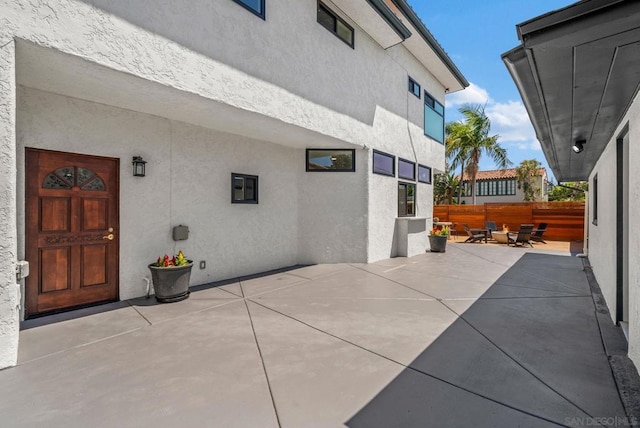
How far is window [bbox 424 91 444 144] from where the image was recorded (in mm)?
13344

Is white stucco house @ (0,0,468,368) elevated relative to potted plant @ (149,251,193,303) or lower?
elevated

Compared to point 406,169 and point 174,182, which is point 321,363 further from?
point 406,169

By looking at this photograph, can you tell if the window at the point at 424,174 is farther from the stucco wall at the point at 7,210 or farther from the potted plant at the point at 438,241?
the stucco wall at the point at 7,210

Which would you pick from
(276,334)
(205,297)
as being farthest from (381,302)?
(205,297)

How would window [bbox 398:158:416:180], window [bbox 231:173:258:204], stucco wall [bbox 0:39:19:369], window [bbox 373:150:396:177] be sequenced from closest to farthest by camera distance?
stucco wall [bbox 0:39:19:369] < window [bbox 231:173:258:204] < window [bbox 373:150:396:177] < window [bbox 398:158:416:180]

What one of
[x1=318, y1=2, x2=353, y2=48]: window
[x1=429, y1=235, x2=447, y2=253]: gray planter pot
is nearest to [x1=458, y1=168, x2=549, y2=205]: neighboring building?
[x1=429, y1=235, x2=447, y2=253]: gray planter pot

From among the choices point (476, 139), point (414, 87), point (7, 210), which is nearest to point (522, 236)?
point (414, 87)

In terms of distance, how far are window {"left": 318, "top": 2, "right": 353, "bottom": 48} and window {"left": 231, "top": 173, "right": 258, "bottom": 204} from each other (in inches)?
172

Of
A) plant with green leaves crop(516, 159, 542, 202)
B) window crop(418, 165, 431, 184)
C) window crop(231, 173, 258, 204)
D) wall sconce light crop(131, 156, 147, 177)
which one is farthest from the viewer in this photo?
plant with green leaves crop(516, 159, 542, 202)

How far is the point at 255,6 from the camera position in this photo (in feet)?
20.1

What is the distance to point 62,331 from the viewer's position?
14.5ft

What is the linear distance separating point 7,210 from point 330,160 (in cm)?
751

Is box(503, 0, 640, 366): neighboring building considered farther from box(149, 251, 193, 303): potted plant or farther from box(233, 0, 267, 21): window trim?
box(149, 251, 193, 303): potted plant

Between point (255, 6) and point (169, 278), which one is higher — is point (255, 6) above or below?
above
